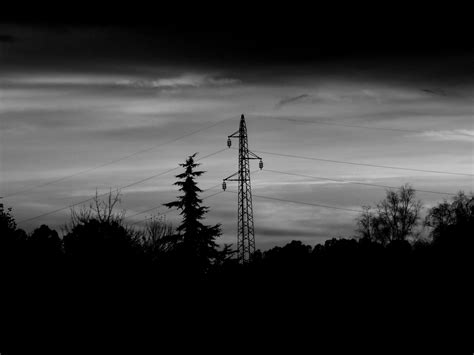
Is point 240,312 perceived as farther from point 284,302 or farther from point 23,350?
point 23,350

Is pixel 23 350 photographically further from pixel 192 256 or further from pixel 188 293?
pixel 192 256

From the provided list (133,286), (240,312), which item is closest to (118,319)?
(133,286)

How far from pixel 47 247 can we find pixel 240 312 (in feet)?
56.1

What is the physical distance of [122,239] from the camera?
160ft

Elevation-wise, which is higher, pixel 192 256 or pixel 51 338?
pixel 192 256

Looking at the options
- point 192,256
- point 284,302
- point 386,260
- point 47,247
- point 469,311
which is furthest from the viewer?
point 192,256

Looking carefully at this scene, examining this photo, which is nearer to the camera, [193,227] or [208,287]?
[208,287]

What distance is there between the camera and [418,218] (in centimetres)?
10025

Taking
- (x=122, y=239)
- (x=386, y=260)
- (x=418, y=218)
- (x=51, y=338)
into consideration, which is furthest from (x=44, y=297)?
(x=418, y=218)

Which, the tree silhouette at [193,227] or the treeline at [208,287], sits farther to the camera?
the tree silhouette at [193,227]

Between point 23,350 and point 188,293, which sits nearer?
point 23,350

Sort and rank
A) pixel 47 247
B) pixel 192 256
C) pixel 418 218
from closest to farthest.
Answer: pixel 47 247 < pixel 192 256 < pixel 418 218

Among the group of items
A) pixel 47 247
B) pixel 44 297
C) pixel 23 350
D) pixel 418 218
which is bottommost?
pixel 23 350

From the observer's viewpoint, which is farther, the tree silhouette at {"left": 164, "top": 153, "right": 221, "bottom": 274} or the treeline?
the tree silhouette at {"left": 164, "top": 153, "right": 221, "bottom": 274}
